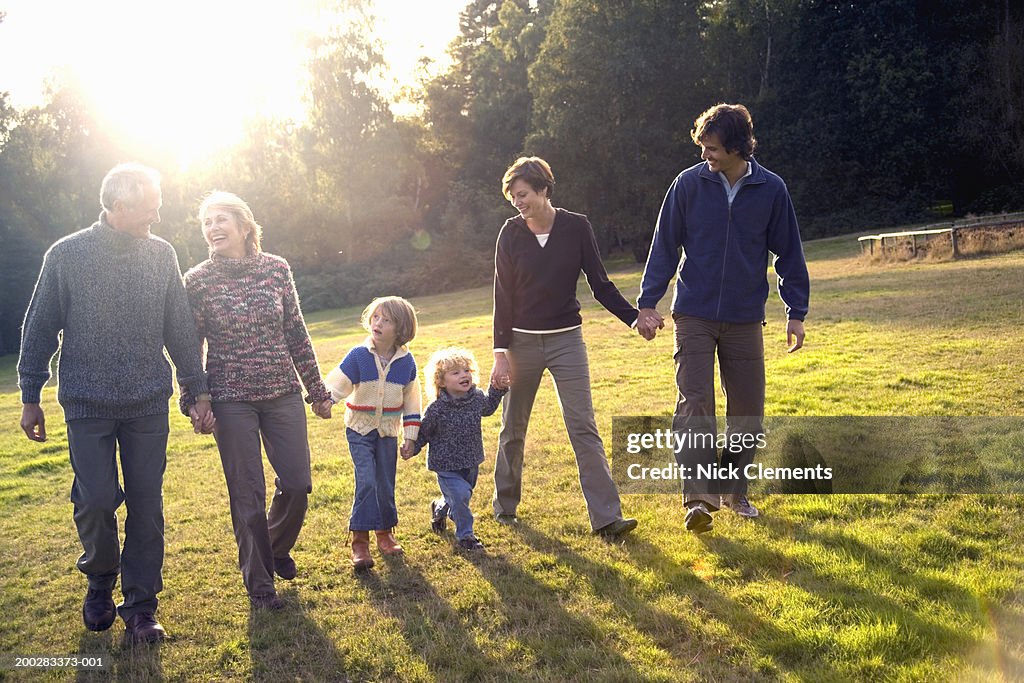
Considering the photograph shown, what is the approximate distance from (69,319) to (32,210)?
135 ft

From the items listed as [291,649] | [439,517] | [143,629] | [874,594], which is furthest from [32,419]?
[874,594]

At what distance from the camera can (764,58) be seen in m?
39.3

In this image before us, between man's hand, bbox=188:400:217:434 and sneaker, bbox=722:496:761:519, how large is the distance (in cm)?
309

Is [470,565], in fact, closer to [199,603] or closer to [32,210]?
[199,603]

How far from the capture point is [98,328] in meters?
3.89

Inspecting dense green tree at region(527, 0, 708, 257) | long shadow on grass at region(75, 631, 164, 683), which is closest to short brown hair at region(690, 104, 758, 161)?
long shadow on grass at region(75, 631, 164, 683)

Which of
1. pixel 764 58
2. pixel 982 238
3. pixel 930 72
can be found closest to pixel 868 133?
pixel 930 72

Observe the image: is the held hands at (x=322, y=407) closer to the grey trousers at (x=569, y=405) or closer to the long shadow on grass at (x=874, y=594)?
the grey trousers at (x=569, y=405)

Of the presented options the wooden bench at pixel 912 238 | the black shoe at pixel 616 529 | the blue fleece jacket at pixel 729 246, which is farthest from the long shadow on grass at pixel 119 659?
the wooden bench at pixel 912 238

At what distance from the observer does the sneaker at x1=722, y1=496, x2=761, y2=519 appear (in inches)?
197

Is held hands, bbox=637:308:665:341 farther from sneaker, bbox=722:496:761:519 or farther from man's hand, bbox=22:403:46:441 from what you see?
man's hand, bbox=22:403:46:441

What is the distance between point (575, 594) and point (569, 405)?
1302 mm

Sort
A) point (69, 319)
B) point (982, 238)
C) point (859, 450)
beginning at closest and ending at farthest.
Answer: point (69, 319)
point (859, 450)
point (982, 238)

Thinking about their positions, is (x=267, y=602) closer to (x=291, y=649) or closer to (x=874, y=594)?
(x=291, y=649)
